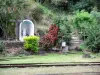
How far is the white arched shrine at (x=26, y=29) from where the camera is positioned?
22.1m

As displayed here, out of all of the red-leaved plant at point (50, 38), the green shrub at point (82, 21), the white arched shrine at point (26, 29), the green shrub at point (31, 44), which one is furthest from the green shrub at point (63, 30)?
the green shrub at point (31, 44)

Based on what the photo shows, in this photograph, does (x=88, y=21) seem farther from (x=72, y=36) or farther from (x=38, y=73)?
(x=38, y=73)

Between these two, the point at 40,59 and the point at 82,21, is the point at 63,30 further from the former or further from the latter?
the point at 40,59

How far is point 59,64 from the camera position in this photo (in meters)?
15.6

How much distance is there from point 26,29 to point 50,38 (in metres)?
3.04

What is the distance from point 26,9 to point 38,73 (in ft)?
38.7

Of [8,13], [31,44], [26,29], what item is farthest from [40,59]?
[8,13]

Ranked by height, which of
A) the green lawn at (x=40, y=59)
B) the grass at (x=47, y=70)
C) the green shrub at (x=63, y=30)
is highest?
the green shrub at (x=63, y=30)

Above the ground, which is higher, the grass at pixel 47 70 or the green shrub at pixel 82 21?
the green shrub at pixel 82 21

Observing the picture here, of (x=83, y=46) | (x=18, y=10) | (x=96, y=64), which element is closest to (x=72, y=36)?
(x=83, y=46)

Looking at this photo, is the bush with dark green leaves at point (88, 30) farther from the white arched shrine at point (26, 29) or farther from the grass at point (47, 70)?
the grass at point (47, 70)

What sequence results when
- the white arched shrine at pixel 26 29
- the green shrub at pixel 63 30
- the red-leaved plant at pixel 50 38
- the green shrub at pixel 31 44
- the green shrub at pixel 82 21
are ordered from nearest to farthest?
the green shrub at pixel 31 44, the red-leaved plant at pixel 50 38, the green shrub at pixel 63 30, the white arched shrine at pixel 26 29, the green shrub at pixel 82 21

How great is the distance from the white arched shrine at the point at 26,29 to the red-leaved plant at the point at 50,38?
6.42 ft

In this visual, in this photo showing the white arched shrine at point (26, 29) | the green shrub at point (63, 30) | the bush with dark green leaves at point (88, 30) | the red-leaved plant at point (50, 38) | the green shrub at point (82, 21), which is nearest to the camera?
the red-leaved plant at point (50, 38)
